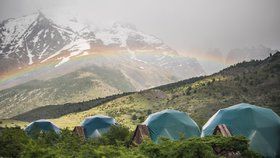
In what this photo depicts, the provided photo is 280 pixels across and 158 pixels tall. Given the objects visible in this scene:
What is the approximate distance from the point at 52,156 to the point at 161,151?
670cm

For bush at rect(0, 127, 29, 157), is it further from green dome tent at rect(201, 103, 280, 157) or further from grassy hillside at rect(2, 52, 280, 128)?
grassy hillside at rect(2, 52, 280, 128)

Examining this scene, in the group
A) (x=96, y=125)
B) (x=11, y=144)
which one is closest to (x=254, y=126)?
(x=11, y=144)

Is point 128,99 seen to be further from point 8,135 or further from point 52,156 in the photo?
point 52,156

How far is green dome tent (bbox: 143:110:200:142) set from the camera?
47969mm

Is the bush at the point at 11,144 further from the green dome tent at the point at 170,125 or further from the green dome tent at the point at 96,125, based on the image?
the green dome tent at the point at 96,125

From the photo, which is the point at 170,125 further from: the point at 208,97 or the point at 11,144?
the point at 208,97

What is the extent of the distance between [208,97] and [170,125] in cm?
6368

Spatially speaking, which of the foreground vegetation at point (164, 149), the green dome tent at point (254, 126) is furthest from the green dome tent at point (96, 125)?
the foreground vegetation at point (164, 149)

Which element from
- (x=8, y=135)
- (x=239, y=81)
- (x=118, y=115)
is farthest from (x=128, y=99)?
(x=8, y=135)

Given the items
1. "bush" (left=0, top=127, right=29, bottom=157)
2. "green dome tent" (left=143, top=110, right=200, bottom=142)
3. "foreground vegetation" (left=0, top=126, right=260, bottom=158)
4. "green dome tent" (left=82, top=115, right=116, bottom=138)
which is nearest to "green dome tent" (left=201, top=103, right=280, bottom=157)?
"green dome tent" (left=143, top=110, right=200, bottom=142)

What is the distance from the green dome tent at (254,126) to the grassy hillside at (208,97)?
142 ft

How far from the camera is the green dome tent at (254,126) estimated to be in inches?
1578

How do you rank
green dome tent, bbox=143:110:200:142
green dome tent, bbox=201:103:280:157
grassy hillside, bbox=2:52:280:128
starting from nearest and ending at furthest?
green dome tent, bbox=201:103:280:157 → green dome tent, bbox=143:110:200:142 → grassy hillside, bbox=2:52:280:128

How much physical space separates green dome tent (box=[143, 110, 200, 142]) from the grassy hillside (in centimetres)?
4025
